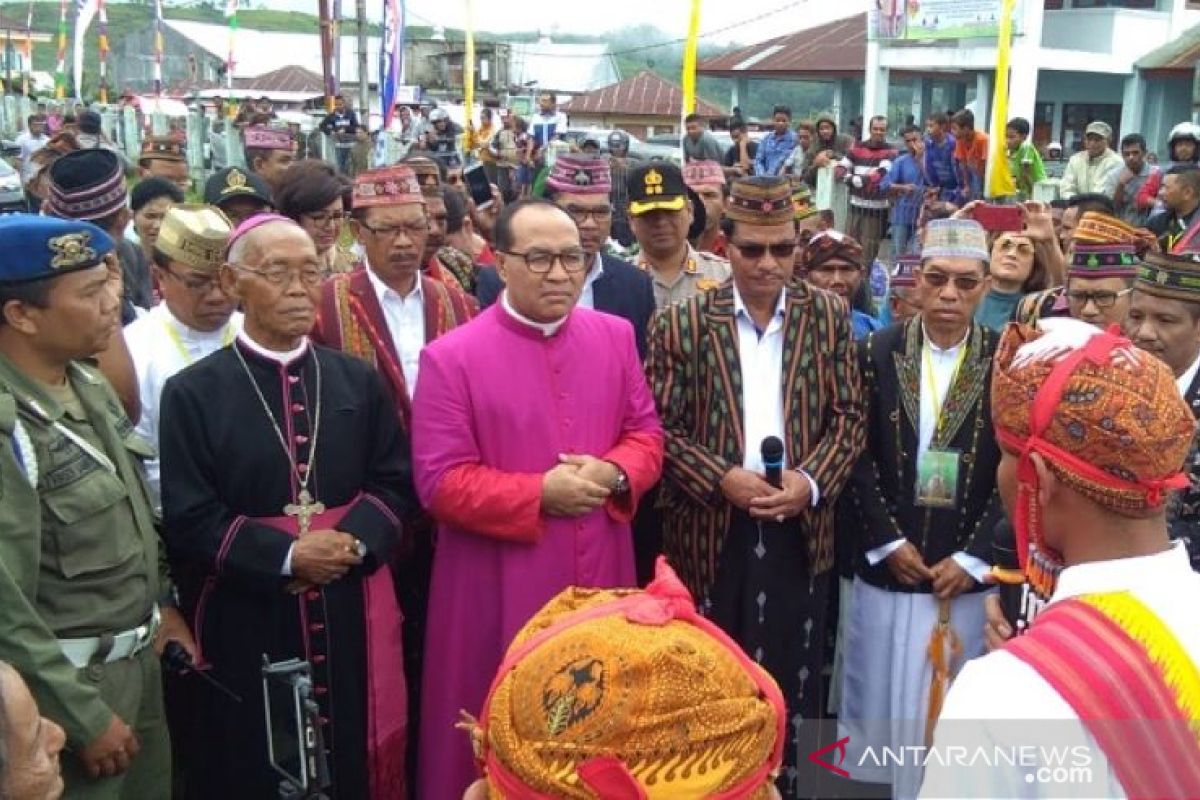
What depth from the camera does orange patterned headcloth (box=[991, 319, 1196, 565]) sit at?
5.64ft

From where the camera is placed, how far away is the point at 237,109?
88.7 feet

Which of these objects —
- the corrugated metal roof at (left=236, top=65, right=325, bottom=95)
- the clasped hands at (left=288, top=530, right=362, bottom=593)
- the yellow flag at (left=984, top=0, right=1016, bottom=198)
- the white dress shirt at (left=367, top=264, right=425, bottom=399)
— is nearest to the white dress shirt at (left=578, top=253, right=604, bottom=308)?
the white dress shirt at (left=367, top=264, right=425, bottom=399)

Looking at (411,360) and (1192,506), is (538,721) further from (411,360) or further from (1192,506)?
(411,360)

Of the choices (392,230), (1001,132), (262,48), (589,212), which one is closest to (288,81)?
(262,48)

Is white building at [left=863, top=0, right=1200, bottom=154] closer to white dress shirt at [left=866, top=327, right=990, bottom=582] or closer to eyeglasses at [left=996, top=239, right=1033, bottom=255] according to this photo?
eyeglasses at [left=996, top=239, right=1033, bottom=255]

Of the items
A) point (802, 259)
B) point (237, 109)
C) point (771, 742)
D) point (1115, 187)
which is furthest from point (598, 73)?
point (771, 742)

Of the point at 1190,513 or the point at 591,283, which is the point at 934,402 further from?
the point at 591,283

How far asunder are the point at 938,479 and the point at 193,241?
2.61m

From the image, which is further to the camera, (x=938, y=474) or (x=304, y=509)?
(x=938, y=474)

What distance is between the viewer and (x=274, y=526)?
311cm

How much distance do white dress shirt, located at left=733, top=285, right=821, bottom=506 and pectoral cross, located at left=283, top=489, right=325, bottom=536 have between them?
1.39 m

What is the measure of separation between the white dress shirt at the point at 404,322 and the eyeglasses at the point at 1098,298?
95.6 inches

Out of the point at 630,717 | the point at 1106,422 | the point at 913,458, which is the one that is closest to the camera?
the point at 630,717

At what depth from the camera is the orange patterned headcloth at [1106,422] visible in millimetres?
1720
